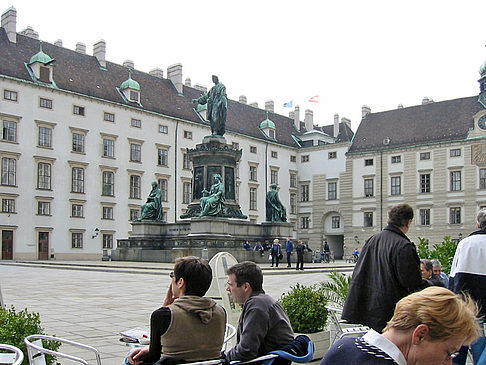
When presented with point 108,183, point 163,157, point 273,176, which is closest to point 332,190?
point 273,176

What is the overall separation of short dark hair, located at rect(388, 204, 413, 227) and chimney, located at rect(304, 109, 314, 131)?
68091 millimetres

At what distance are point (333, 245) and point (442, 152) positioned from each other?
592 inches

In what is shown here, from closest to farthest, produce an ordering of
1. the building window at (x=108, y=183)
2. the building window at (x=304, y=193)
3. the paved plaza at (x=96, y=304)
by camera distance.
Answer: the paved plaza at (x=96, y=304) < the building window at (x=108, y=183) < the building window at (x=304, y=193)

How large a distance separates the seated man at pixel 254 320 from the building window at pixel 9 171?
41.8 meters

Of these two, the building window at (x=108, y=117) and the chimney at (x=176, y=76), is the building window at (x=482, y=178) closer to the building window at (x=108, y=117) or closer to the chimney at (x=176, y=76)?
the chimney at (x=176, y=76)

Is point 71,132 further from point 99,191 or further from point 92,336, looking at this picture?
point 92,336

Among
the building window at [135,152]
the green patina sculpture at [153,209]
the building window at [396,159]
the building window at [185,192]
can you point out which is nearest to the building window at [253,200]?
the building window at [185,192]

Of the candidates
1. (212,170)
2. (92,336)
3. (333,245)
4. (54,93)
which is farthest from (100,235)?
(92,336)

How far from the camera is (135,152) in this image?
5197 centimetres

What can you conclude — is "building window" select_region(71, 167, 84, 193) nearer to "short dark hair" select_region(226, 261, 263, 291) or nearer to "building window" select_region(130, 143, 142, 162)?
"building window" select_region(130, 143, 142, 162)

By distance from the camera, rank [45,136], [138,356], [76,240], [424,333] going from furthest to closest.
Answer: [76,240] → [45,136] → [138,356] → [424,333]

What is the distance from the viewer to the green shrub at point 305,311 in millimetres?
7164

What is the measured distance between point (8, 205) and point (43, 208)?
2753mm

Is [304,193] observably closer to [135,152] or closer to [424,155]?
[424,155]
